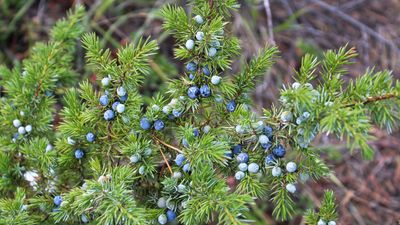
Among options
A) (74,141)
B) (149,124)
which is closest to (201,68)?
(149,124)

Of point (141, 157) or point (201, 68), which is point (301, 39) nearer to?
point (201, 68)

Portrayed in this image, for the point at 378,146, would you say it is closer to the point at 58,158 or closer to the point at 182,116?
the point at 182,116

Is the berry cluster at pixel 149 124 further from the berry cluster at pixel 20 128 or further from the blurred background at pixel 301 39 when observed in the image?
the blurred background at pixel 301 39

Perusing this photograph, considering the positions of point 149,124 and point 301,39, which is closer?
point 149,124

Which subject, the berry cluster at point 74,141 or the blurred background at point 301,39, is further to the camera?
the blurred background at point 301,39

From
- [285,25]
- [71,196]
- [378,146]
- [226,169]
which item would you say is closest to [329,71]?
[226,169]

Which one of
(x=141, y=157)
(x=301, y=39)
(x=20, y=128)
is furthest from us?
(x=301, y=39)

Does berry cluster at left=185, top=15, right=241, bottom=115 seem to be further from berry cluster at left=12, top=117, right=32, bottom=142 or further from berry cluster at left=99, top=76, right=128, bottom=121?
berry cluster at left=12, top=117, right=32, bottom=142

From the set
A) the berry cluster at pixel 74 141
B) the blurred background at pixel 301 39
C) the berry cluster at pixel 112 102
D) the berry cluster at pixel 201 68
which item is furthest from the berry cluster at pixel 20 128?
the blurred background at pixel 301 39
